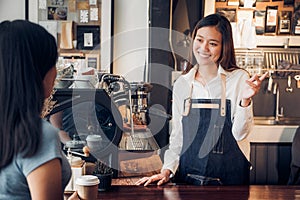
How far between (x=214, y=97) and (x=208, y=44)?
0.25 m

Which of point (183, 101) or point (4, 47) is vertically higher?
point (4, 47)

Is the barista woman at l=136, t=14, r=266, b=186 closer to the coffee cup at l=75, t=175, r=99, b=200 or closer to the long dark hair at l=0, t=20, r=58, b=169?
the coffee cup at l=75, t=175, r=99, b=200

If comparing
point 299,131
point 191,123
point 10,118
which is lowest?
point 299,131

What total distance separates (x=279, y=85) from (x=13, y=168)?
2.77 meters

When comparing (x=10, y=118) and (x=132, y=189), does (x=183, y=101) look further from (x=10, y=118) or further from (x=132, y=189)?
(x=10, y=118)

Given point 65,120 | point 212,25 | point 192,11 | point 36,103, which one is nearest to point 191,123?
point 212,25

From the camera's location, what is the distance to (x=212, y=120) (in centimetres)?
196

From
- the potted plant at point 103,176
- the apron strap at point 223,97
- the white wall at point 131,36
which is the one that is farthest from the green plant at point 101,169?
the white wall at point 131,36

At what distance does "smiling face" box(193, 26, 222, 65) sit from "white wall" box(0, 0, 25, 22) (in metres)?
2.35

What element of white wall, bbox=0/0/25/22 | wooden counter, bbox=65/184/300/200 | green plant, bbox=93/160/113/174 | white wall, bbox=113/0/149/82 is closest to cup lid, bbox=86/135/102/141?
green plant, bbox=93/160/113/174

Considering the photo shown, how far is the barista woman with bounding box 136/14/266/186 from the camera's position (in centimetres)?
190

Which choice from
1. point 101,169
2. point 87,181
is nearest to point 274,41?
point 101,169

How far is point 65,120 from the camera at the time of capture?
6.24ft

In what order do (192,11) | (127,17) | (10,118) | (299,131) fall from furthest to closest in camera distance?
(127,17) < (192,11) < (299,131) < (10,118)
